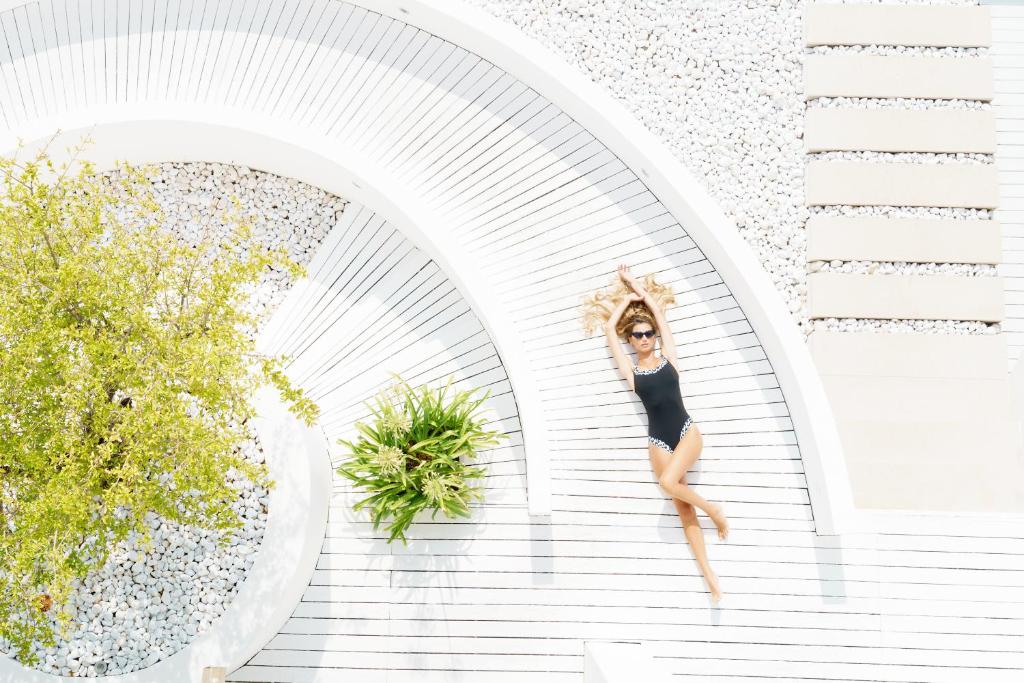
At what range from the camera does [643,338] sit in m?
6.04

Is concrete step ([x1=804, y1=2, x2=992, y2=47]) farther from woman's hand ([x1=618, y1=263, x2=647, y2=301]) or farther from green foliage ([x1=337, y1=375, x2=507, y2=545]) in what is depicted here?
green foliage ([x1=337, y1=375, x2=507, y2=545])

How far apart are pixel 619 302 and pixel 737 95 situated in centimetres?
206

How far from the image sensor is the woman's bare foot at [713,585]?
5965 mm

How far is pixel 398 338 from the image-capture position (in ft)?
21.1

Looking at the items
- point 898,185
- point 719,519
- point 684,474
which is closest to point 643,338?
point 684,474

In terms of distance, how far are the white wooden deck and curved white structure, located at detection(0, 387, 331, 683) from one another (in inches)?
8.8

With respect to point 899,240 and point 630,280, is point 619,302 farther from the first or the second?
point 899,240

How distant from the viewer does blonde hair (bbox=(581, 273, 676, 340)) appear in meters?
6.23

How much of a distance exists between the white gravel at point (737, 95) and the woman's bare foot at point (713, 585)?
2.12 m

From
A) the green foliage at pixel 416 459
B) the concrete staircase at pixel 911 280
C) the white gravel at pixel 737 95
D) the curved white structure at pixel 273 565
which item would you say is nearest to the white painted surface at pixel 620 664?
the green foliage at pixel 416 459

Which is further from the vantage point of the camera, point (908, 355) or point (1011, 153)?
point (1011, 153)

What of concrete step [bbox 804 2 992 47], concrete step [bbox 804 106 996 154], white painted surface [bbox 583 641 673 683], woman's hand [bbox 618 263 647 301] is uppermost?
concrete step [bbox 804 2 992 47]

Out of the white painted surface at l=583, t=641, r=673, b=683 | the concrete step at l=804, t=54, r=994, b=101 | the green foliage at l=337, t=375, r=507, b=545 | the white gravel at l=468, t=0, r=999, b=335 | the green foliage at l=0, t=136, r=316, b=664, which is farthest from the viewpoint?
the concrete step at l=804, t=54, r=994, b=101

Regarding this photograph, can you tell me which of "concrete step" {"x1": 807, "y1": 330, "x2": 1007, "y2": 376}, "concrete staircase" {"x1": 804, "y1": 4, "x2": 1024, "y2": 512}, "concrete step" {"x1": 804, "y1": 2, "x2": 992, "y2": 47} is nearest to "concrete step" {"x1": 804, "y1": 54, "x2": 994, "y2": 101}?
"concrete staircase" {"x1": 804, "y1": 4, "x2": 1024, "y2": 512}
